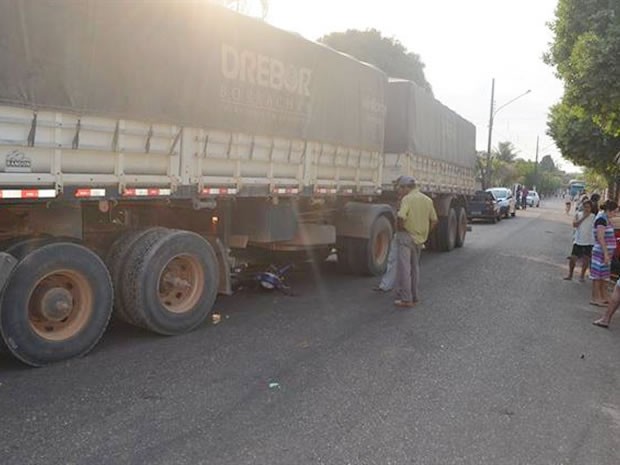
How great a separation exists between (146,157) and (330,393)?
9.03 ft

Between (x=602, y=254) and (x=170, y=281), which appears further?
(x=602, y=254)

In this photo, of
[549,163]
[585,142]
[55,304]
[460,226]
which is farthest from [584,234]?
[549,163]

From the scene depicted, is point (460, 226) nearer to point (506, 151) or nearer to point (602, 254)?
point (602, 254)

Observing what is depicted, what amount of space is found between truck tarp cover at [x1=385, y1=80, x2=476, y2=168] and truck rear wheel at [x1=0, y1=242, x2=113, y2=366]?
24.0 ft

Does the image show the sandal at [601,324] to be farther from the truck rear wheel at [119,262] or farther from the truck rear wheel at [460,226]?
the truck rear wheel at [460,226]

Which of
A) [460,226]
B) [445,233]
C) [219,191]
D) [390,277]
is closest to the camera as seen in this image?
[219,191]

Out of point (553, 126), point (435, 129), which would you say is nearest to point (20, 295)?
point (435, 129)

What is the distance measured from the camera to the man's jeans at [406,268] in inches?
317

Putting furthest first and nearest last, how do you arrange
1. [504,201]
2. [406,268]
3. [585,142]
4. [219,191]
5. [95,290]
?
[504,201], [585,142], [406,268], [219,191], [95,290]

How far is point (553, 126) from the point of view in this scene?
103ft

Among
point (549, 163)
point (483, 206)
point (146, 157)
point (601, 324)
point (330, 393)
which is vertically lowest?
point (330, 393)

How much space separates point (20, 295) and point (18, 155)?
3.58 ft

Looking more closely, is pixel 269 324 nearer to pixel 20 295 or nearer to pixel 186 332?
pixel 186 332

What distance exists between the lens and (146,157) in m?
5.73
